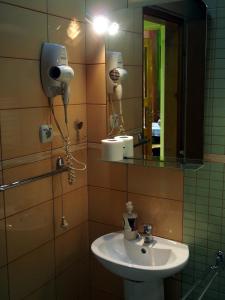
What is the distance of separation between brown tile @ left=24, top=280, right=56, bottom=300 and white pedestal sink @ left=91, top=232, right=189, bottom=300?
1.09 ft

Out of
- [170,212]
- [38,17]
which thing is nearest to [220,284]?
[170,212]

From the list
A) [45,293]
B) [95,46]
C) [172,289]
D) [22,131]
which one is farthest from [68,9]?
[172,289]

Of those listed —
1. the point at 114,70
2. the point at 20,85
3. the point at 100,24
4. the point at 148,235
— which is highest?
the point at 100,24

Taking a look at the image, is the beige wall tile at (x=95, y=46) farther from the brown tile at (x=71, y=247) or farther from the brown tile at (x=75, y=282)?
the brown tile at (x=75, y=282)

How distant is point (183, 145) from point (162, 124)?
159mm

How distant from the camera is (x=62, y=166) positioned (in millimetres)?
1939

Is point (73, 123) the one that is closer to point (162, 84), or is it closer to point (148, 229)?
point (162, 84)

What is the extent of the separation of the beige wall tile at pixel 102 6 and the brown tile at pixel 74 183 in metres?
0.78

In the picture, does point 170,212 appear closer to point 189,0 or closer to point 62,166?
point 62,166

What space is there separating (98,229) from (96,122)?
656 mm

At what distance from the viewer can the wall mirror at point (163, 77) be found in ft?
5.82

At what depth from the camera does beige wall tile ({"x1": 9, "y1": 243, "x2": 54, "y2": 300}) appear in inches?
68.9

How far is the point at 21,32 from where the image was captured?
165 centimetres

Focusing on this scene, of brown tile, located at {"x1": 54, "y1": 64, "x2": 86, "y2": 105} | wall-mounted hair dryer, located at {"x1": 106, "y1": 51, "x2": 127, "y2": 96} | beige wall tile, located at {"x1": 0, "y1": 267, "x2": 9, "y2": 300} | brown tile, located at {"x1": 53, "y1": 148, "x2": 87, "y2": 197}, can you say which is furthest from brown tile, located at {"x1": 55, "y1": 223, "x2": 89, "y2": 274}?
wall-mounted hair dryer, located at {"x1": 106, "y1": 51, "x2": 127, "y2": 96}
